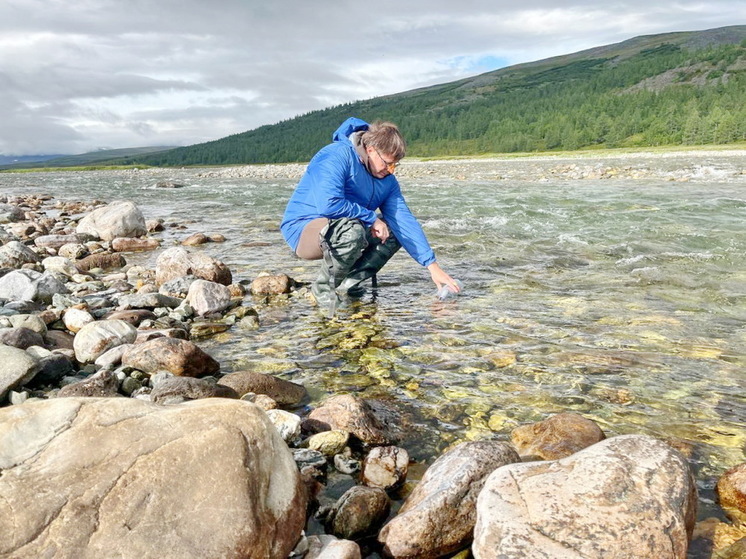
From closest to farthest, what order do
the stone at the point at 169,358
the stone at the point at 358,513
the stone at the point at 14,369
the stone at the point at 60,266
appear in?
the stone at the point at 358,513
the stone at the point at 14,369
the stone at the point at 169,358
the stone at the point at 60,266

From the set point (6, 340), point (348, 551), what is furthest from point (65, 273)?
point (348, 551)

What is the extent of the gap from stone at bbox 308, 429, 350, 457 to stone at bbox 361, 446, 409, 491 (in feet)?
0.70

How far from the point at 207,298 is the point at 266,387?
2909mm

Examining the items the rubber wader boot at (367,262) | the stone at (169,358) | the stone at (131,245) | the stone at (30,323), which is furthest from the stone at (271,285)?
the stone at (131,245)

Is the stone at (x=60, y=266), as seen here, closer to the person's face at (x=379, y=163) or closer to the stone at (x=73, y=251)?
the stone at (x=73, y=251)

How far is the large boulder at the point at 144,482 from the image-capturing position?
6.63 feet

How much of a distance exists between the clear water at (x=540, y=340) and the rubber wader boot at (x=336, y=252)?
30 cm

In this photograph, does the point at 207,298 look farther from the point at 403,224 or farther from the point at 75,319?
the point at 403,224

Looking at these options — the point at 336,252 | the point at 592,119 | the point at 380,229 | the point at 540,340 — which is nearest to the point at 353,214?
the point at 380,229

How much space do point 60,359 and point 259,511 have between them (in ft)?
10.4

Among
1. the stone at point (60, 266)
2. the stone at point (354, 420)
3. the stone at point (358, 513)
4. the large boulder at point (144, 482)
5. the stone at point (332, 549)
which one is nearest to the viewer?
the large boulder at point (144, 482)

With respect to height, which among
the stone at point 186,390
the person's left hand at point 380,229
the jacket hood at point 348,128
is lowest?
the stone at point 186,390

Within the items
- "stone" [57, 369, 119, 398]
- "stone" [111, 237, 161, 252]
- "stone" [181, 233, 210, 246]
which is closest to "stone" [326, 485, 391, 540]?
"stone" [57, 369, 119, 398]

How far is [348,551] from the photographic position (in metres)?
2.41
